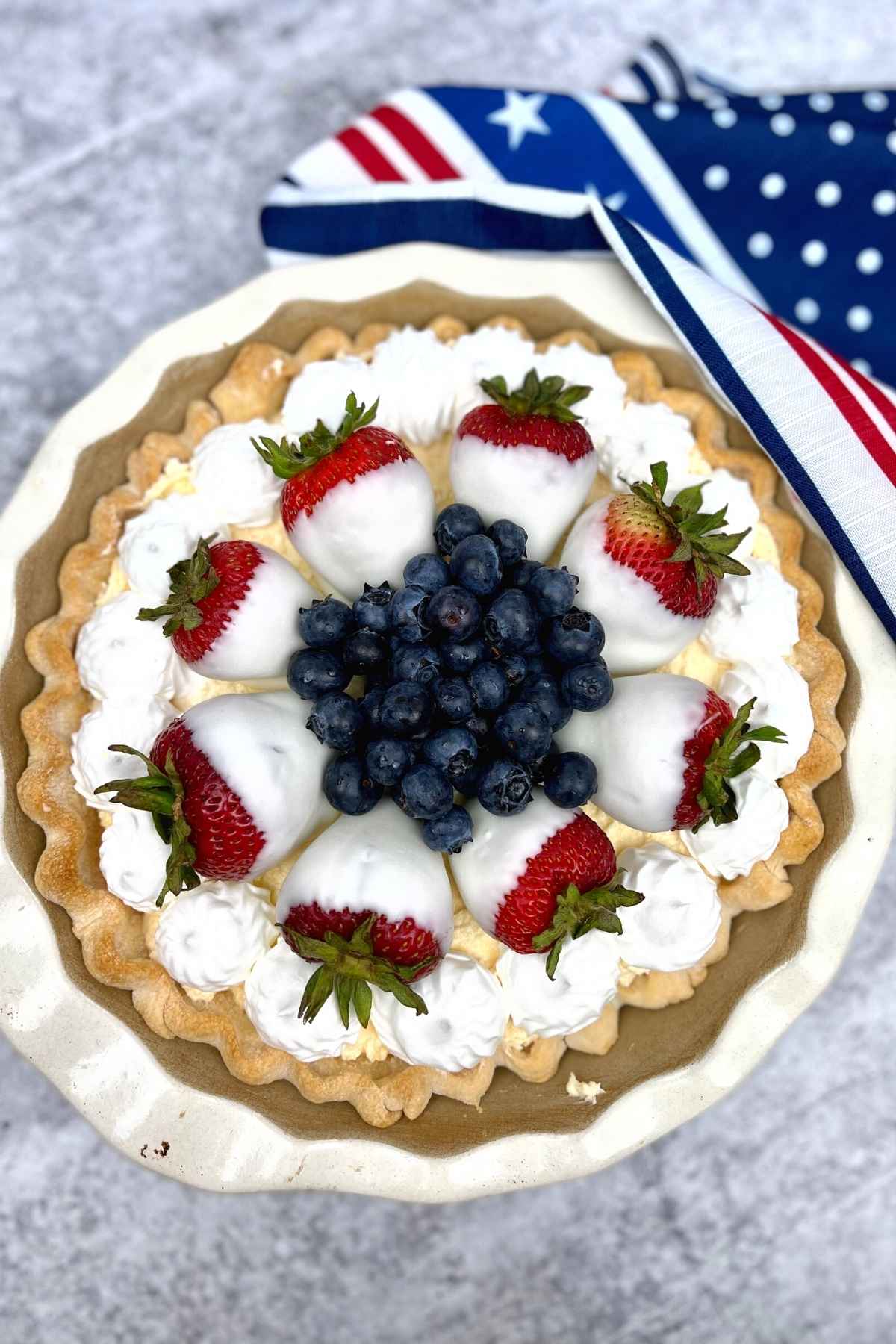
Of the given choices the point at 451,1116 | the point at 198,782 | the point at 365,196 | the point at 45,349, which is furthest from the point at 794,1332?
the point at 45,349

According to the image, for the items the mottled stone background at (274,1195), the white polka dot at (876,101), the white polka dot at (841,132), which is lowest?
the mottled stone background at (274,1195)

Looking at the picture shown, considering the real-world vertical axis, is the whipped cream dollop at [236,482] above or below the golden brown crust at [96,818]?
above

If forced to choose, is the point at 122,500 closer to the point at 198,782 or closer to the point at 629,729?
the point at 198,782

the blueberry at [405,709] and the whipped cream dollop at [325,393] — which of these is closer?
the blueberry at [405,709]

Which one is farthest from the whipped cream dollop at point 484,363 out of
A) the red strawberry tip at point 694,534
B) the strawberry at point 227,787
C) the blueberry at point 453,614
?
the strawberry at point 227,787

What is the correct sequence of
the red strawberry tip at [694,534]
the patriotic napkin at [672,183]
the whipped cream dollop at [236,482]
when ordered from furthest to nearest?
the patriotic napkin at [672,183] < the whipped cream dollop at [236,482] < the red strawberry tip at [694,534]

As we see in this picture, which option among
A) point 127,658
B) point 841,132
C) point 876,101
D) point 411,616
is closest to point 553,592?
point 411,616

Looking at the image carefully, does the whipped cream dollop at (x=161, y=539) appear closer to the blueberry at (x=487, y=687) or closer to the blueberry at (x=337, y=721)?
the blueberry at (x=337, y=721)

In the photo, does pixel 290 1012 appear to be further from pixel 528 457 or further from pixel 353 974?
pixel 528 457
